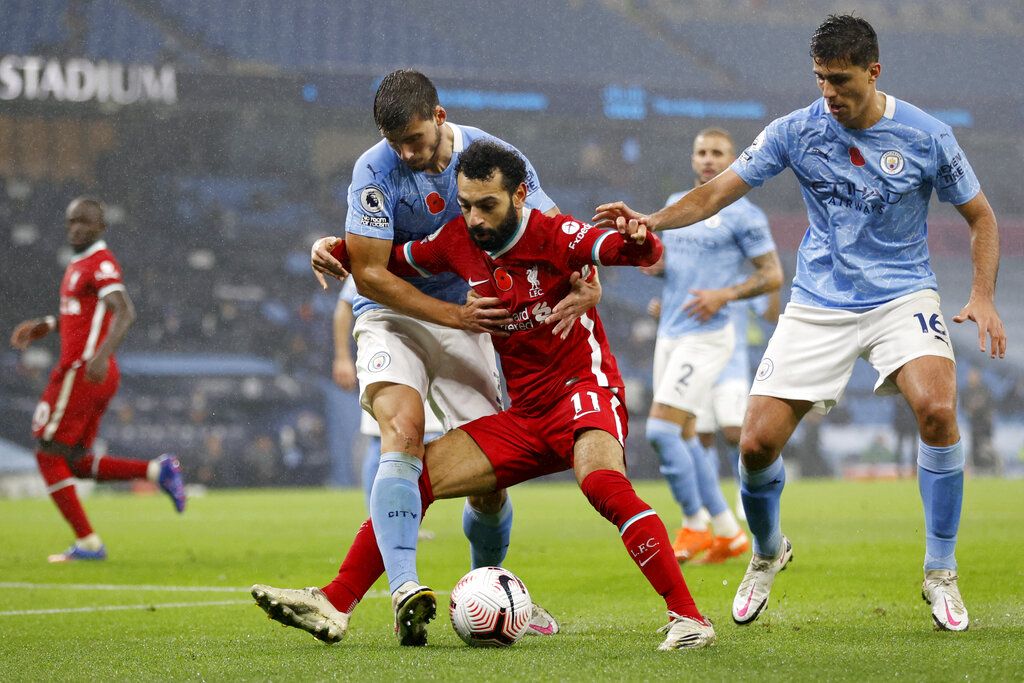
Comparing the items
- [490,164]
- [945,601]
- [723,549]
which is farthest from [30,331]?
[945,601]

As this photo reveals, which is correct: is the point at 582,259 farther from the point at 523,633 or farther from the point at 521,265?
the point at 523,633

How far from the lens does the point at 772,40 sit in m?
25.3

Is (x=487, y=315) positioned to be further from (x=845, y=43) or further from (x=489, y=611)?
(x=845, y=43)

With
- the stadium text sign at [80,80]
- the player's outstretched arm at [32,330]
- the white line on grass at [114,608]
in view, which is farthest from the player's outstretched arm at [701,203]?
the stadium text sign at [80,80]

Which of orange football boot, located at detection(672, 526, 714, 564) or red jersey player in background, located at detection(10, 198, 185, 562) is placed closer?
orange football boot, located at detection(672, 526, 714, 564)

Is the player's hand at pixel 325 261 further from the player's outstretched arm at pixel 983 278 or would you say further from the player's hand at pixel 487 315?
the player's outstretched arm at pixel 983 278

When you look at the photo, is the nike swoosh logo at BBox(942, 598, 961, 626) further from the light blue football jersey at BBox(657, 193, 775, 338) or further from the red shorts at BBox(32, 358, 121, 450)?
the red shorts at BBox(32, 358, 121, 450)

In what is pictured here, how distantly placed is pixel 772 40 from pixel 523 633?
22732 mm

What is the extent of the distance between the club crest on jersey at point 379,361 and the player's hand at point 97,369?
4.29 metres

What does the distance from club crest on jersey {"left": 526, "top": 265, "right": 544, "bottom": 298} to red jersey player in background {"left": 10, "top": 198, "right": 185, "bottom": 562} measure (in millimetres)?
4771

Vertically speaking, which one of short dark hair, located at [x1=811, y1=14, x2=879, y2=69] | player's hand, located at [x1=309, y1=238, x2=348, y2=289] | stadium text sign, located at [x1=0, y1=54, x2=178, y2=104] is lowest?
player's hand, located at [x1=309, y1=238, x2=348, y2=289]

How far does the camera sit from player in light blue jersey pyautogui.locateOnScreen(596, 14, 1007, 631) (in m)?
4.44

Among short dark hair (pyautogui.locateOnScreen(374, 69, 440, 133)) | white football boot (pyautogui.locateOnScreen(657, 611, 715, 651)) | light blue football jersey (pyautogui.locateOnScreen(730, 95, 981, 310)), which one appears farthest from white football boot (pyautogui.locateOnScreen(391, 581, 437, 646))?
light blue football jersey (pyautogui.locateOnScreen(730, 95, 981, 310))

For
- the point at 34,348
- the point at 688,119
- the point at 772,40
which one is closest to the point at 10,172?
the point at 34,348
